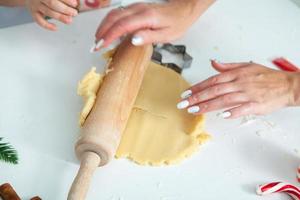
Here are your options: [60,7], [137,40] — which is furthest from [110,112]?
[60,7]

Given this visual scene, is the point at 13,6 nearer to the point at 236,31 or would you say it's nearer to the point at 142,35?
the point at 142,35

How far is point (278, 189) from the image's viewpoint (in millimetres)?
788

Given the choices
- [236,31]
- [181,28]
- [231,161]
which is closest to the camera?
[231,161]

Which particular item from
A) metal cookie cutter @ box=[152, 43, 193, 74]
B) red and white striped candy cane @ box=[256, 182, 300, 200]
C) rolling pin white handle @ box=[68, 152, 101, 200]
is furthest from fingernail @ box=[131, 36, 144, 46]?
red and white striped candy cane @ box=[256, 182, 300, 200]

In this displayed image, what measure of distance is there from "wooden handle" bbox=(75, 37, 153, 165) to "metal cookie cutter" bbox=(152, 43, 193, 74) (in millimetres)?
56

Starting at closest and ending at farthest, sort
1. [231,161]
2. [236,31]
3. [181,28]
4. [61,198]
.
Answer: [61,198] < [231,161] < [181,28] < [236,31]

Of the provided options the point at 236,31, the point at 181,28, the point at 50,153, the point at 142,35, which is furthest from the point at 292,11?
the point at 50,153

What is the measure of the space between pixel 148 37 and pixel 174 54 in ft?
0.46

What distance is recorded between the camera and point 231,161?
0.83m

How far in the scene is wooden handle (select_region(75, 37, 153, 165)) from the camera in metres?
0.73

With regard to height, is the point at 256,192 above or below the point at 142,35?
below

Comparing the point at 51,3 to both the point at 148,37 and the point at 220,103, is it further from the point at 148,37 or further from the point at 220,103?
the point at 220,103

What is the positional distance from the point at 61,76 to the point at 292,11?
64 cm

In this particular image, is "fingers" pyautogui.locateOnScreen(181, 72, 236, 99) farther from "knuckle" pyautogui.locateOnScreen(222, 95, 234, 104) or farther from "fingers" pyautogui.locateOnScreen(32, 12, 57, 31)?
"fingers" pyautogui.locateOnScreen(32, 12, 57, 31)
